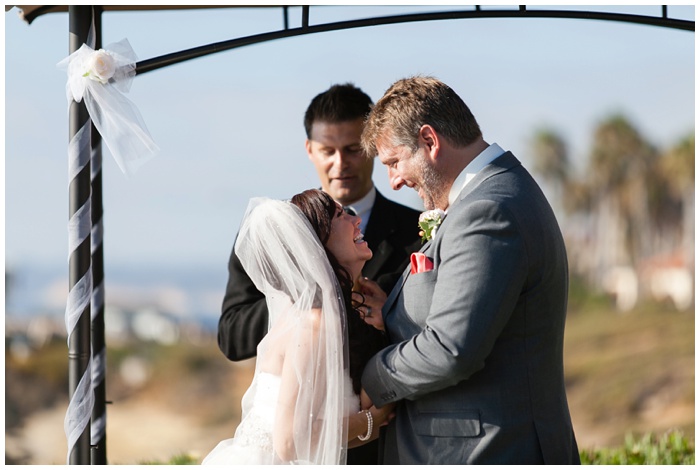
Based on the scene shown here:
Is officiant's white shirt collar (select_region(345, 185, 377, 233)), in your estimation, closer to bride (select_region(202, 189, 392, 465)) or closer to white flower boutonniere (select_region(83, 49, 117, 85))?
bride (select_region(202, 189, 392, 465))

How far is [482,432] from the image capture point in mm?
3340

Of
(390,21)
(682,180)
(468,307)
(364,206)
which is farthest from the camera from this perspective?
(682,180)

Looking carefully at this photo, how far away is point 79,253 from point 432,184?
1750 millimetres

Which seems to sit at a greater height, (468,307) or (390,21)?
(390,21)

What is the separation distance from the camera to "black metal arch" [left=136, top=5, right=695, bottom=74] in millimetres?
4523

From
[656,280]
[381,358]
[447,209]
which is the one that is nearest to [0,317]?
[381,358]

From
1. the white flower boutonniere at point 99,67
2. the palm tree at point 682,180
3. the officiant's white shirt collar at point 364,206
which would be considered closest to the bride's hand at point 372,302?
the officiant's white shirt collar at point 364,206

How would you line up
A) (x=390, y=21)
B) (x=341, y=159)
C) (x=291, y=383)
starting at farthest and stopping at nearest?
1. (x=341, y=159)
2. (x=390, y=21)
3. (x=291, y=383)

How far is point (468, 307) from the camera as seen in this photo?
3.18m

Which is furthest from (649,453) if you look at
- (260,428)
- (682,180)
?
(682,180)

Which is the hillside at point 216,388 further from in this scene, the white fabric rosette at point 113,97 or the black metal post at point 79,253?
the white fabric rosette at point 113,97

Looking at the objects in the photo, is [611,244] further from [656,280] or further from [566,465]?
[566,465]

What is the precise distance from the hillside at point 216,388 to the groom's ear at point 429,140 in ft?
97.6

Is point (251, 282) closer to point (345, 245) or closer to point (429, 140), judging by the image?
point (345, 245)
